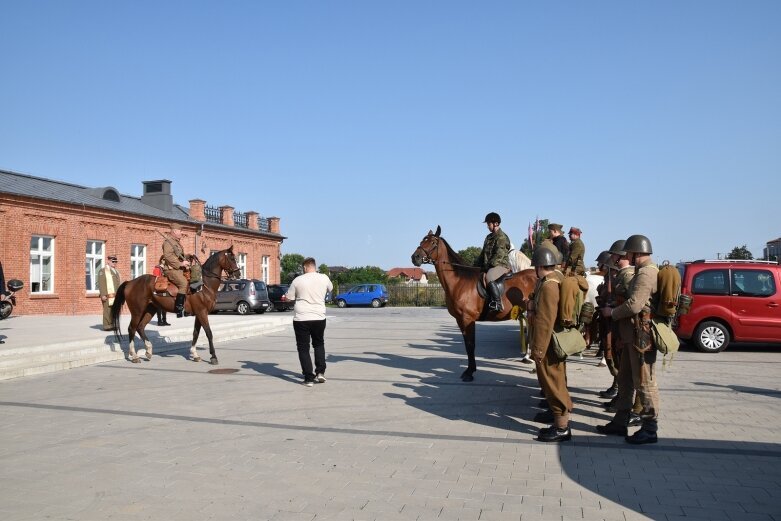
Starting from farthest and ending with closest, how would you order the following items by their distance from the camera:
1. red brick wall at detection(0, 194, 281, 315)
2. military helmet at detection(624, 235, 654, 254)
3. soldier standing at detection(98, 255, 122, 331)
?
red brick wall at detection(0, 194, 281, 315) → soldier standing at detection(98, 255, 122, 331) → military helmet at detection(624, 235, 654, 254)

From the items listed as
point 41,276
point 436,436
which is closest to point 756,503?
point 436,436

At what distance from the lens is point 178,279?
38.4ft

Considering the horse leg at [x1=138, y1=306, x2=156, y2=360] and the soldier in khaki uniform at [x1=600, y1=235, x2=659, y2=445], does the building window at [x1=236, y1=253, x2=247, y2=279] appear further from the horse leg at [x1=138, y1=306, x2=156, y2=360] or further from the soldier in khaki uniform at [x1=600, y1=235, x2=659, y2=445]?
the soldier in khaki uniform at [x1=600, y1=235, x2=659, y2=445]

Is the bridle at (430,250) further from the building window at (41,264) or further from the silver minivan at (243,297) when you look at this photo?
the silver minivan at (243,297)

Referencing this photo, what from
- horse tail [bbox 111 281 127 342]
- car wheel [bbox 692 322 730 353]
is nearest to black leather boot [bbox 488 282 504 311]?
car wheel [bbox 692 322 730 353]

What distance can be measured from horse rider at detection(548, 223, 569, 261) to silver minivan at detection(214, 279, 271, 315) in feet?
72.2

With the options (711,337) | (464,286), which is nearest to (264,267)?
(711,337)

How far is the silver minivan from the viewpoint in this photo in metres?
30.6

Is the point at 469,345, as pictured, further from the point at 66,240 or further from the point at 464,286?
the point at 66,240

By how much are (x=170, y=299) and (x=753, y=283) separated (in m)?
12.6

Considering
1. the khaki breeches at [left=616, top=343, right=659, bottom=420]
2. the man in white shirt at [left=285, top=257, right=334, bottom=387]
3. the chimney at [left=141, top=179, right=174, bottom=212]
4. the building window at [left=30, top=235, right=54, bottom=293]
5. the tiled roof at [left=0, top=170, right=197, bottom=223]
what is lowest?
the khaki breeches at [left=616, top=343, right=659, bottom=420]

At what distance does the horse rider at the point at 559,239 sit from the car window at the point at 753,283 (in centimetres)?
494

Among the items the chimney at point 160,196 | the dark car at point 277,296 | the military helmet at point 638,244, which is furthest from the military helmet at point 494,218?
the chimney at point 160,196

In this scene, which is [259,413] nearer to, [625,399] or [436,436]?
[436,436]
